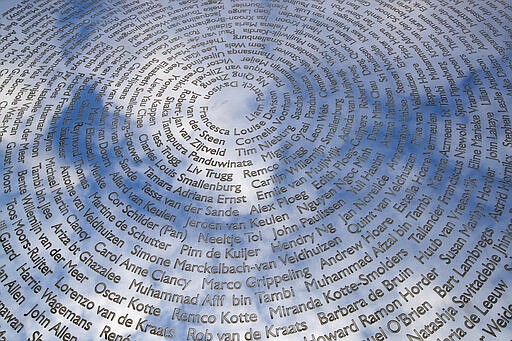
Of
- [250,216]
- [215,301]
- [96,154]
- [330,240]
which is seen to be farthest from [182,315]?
[96,154]

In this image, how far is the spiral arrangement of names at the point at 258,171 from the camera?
4262 mm

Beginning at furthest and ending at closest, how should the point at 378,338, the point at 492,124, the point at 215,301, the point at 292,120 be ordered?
the point at 292,120 → the point at 492,124 → the point at 215,301 → the point at 378,338

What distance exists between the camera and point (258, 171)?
524 centimetres

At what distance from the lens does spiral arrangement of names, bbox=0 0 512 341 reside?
4.26 metres

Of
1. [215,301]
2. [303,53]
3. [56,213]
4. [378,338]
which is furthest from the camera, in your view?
[303,53]

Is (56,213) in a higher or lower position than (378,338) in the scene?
higher

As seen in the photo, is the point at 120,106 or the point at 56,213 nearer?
the point at 56,213

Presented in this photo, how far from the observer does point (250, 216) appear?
4.88 meters

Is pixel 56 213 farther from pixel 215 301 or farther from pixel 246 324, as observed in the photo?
pixel 246 324

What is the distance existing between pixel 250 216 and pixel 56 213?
6.41ft

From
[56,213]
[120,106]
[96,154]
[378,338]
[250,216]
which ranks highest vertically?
[120,106]

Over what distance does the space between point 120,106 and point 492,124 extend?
426 cm

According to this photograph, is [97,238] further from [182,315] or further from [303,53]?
[303,53]

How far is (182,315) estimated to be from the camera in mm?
4258
